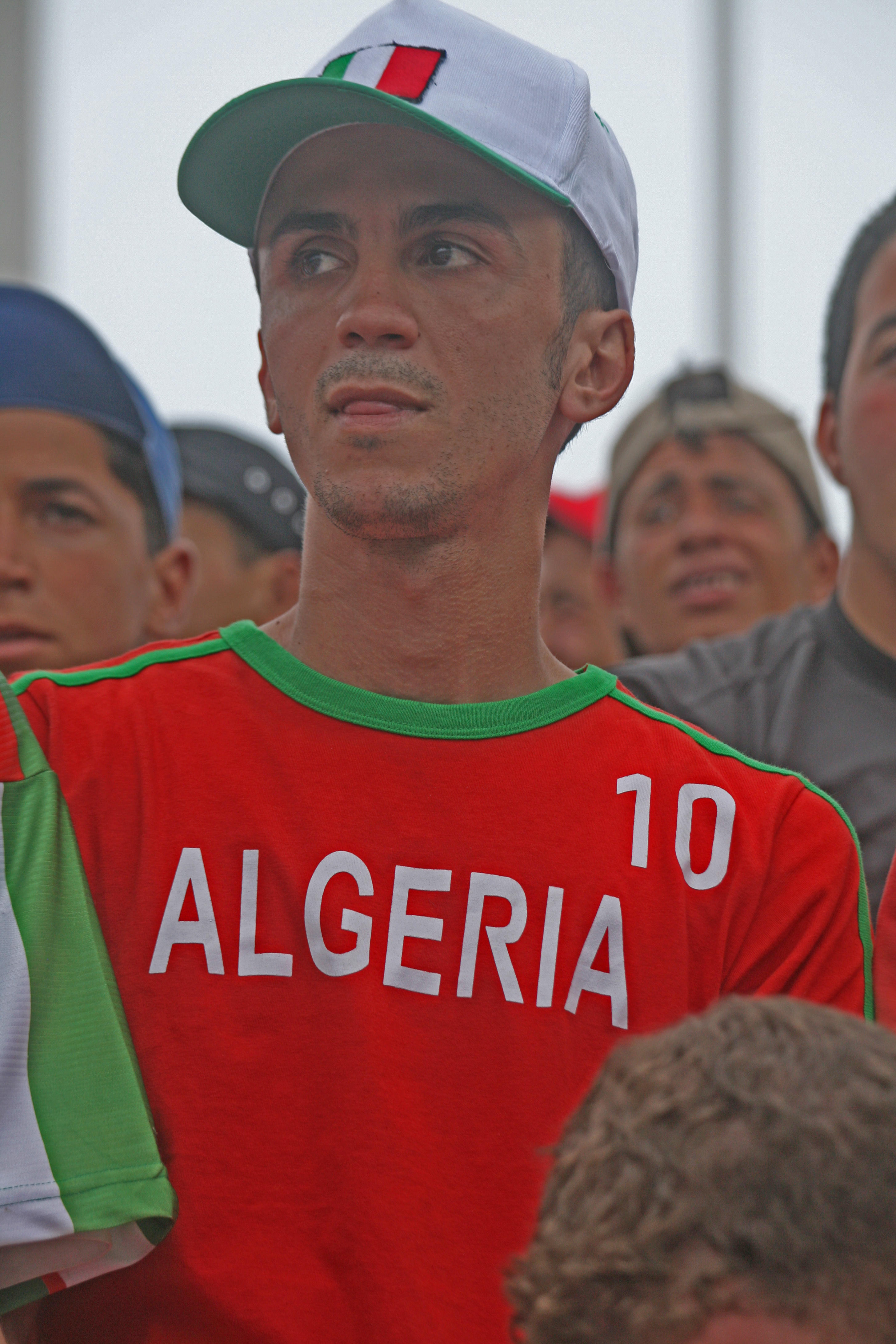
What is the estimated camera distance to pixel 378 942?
1411 millimetres

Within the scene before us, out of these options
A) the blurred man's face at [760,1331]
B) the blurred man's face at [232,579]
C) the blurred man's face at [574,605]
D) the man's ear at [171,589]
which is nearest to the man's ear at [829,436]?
the man's ear at [171,589]

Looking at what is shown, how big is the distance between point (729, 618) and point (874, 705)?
1.15m

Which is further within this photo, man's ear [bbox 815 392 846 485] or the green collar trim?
man's ear [bbox 815 392 846 485]

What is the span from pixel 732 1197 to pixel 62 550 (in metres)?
1.75

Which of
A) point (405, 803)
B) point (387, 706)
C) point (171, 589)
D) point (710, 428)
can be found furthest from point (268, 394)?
point (710, 428)

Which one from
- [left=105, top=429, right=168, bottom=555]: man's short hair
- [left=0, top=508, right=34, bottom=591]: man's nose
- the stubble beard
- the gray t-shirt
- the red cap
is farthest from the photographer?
the red cap

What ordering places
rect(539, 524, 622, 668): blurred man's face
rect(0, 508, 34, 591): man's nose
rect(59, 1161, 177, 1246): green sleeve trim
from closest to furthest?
rect(59, 1161, 177, 1246): green sleeve trim
rect(0, 508, 34, 591): man's nose
rect(539, 524, 622, 668): blurred man's face

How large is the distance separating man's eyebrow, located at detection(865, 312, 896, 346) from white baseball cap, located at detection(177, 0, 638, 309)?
2.56 feet

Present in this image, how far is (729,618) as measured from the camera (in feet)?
11.1

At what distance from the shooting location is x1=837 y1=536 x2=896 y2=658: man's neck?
90.0 inches

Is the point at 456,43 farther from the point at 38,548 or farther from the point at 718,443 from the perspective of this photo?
the point at 718,443

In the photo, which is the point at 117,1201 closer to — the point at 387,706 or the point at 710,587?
the point at 387,706

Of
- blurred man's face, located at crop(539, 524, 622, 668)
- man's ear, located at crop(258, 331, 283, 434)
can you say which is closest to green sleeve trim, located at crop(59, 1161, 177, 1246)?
man's ear, located at crop(258, 331, 283, 434)

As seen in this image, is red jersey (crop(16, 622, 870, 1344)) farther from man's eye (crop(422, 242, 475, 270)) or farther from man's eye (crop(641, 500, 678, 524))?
man's eye (crop(641, 500, 678, 524))
